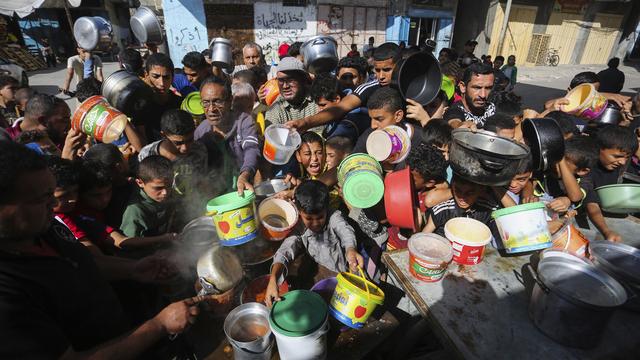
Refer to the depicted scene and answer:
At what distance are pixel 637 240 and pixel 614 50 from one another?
32115mm

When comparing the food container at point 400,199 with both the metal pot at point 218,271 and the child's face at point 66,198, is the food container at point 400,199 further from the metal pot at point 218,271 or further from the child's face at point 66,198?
the child's face at point 66,198

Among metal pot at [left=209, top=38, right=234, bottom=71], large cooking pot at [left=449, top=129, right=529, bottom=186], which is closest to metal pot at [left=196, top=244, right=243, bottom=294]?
large cooking pot at [left=449, top=129, right=529, bottom=186]

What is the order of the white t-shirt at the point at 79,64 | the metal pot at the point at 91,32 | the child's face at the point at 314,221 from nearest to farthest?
the child's face at the point at 314,221 → the metal pot at the point at 91,32 → the white t-shirt at the point at 79,64

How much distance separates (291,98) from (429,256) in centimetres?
271

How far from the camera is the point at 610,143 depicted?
125 inches

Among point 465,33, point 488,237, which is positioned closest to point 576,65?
point 465,33

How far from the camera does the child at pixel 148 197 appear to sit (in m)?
2.67

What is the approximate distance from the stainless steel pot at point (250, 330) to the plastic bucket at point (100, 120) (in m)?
2.10

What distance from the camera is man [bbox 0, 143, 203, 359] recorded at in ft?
A: 4.07

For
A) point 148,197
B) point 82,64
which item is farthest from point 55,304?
point 82,64

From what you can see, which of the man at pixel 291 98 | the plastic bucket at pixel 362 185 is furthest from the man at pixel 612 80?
the plastic bucket at pixel 362 185

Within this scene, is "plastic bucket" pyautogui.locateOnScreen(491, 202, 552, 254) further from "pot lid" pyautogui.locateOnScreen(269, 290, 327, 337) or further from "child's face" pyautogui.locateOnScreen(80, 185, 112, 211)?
"child's face" pyautogui.locateOnScreen(80, 185, 112, 211)

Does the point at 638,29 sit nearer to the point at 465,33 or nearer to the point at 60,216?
the point at 465,33

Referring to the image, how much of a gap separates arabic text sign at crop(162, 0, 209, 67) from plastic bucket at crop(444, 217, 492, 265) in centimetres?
1405
